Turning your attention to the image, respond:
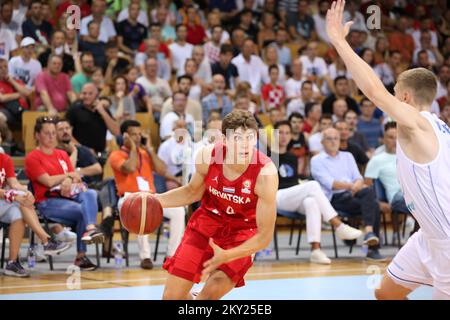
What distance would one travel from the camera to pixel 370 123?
13.1 metres

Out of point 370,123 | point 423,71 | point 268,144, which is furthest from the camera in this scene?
point 370,123

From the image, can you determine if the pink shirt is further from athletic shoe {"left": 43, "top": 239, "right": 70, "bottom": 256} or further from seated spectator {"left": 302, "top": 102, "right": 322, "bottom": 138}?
seated spectator {"left": 302, "top": 102, "right": 322, "bottom": 138}

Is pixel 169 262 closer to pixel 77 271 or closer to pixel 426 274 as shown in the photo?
pixel 426 274

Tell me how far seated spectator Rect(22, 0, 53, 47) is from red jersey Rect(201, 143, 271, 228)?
7494mm

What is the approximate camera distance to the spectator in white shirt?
14.0 meters

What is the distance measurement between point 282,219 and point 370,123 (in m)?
2.14

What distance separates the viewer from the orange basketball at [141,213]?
18.7 feet

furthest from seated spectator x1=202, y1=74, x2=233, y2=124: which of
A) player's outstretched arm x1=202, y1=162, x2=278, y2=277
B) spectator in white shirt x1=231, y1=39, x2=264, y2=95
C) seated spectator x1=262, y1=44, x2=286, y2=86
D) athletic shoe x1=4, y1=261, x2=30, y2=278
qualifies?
player's outstretched arm x1=202, y1=162, x2=278, y2=277

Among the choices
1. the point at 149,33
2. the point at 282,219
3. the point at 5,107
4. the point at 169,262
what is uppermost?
the point at 149,33

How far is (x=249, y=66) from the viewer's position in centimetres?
1411

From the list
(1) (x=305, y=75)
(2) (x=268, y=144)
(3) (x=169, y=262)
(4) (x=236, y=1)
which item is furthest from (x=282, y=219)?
(3) (x=169, y=262)

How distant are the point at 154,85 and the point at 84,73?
1.15m

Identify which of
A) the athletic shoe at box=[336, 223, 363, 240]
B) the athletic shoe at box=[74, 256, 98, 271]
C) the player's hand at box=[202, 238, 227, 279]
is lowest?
the athletic shoe at box=[74, 256, 98, 271]

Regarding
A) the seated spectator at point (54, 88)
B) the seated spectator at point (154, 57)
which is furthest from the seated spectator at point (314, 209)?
the seated spectator at point (154, 57)
